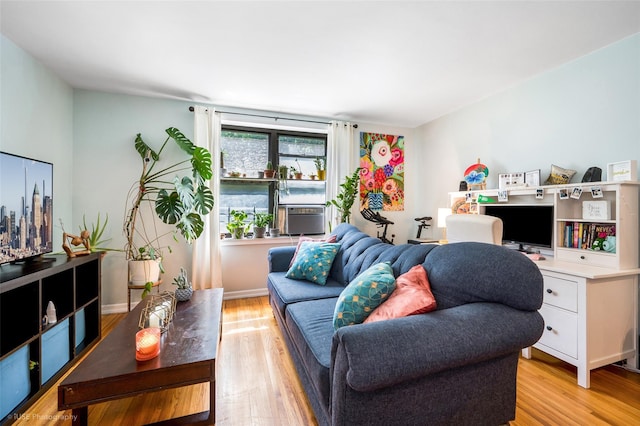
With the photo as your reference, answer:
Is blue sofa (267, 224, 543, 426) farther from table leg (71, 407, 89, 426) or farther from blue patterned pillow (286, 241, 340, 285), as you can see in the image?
table leg (71, 407, 89, 426)

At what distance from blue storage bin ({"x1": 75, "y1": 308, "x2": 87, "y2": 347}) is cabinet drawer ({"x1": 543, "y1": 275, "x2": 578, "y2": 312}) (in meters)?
3.51

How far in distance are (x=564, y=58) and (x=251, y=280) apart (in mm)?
3824

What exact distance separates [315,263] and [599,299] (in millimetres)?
1938

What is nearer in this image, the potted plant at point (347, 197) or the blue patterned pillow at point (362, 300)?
A: the blue patterned pillow at point (362, 300)

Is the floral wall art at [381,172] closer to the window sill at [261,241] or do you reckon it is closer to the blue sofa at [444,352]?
the window sill at [261,241]

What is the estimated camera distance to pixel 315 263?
2.32m

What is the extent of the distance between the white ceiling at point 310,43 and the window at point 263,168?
28.8 inches

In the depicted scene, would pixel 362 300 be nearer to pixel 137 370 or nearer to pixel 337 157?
pixel 137 370

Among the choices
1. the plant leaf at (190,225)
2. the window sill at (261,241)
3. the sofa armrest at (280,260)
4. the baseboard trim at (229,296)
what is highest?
the plant leaf at (190,225)

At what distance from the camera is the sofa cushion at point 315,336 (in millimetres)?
1163

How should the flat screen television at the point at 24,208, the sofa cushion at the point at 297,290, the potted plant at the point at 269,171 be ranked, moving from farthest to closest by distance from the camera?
1. the potted plant at the point at 269,171
2. the sofa cushion at the point at 297,290
3. the flat screen television at the point at 24,208

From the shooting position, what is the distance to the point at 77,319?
2.14 metres

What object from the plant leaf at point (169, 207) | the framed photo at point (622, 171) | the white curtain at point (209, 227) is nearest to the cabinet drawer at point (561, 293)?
the framed photo at point (622, 171)

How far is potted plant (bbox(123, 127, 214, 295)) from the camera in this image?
270 centimetres
